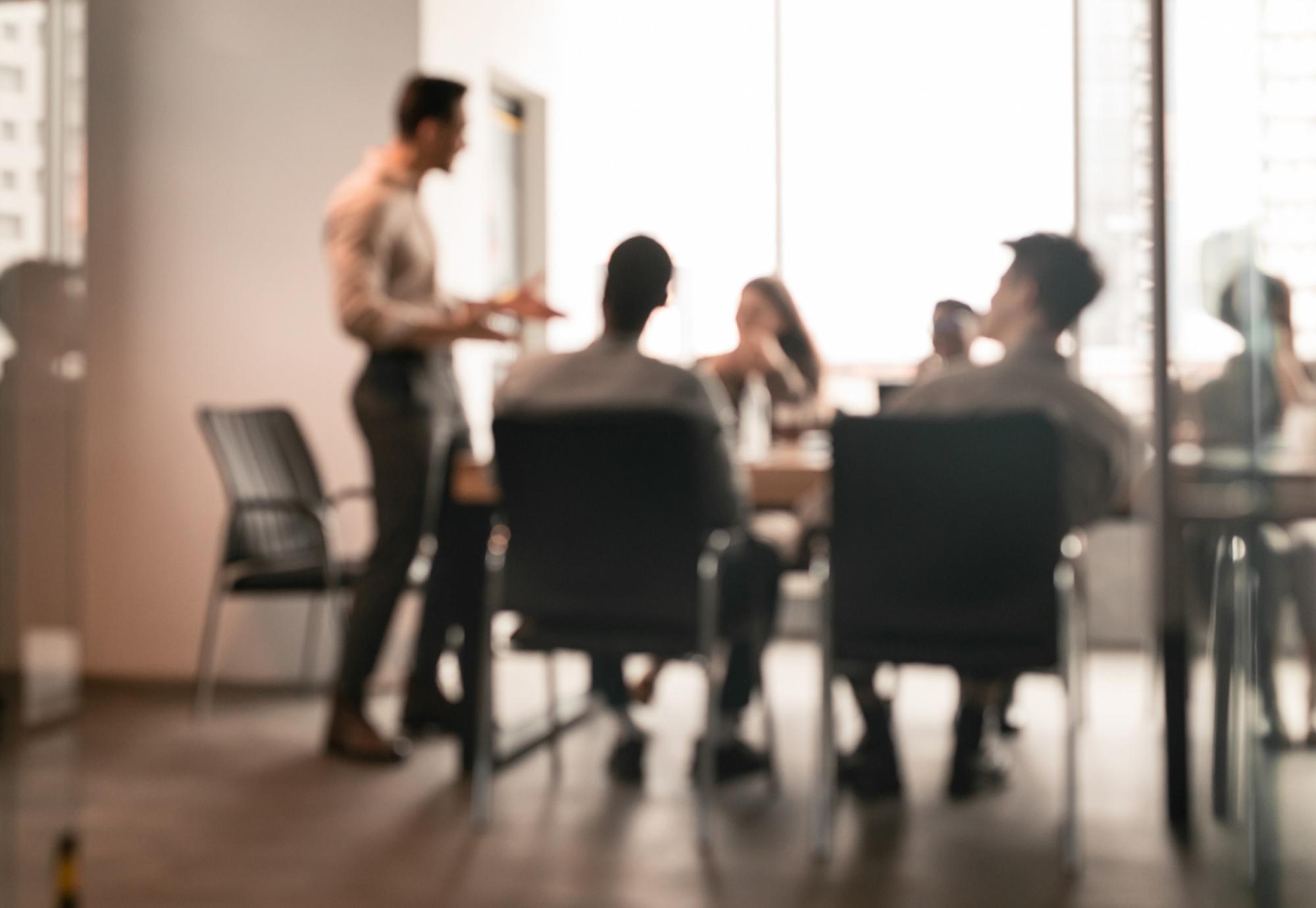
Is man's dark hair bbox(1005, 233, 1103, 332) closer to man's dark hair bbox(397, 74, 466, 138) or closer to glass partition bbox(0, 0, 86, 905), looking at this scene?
man's dark hair bbox(397, 74, 466, 138)

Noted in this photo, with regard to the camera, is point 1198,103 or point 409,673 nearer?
point 1198,103

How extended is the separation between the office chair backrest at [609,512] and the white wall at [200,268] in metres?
1.93

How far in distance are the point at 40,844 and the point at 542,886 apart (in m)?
1.33

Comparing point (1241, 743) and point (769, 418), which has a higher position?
point (769, 418)

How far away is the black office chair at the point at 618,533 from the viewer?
284 cm

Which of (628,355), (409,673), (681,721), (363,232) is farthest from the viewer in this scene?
(681,721)

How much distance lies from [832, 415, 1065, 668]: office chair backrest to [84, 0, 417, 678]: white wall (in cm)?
239

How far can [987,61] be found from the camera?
5.93m

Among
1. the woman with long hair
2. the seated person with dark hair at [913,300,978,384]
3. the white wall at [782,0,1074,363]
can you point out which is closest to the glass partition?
the woman with long hair

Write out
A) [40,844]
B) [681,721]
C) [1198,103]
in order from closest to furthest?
[40,844], [1198,103], [681,721]

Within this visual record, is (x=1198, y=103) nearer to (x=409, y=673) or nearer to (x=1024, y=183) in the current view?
(x=409, y=673)

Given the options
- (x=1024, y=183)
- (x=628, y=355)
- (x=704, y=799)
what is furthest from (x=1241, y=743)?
(x=1024, y=183)

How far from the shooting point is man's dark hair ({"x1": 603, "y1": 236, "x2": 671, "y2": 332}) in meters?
3.18

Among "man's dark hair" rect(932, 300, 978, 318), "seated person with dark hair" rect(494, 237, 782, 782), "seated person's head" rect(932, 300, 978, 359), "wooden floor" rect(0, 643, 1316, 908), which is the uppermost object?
"man's dark hair" rect(932, 300, 978, 318)
